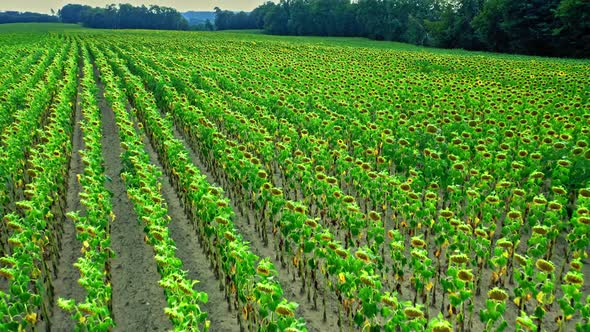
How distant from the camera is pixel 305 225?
6.93 m

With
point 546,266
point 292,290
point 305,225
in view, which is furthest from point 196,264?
point 546,266

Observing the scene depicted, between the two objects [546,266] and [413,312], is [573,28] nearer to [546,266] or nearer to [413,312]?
[546,266]

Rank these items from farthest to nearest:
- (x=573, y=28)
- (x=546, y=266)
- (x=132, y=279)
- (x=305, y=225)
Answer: (x=573, y=28), (x=132, y=279), (x=305, y=225), (x=546, y=266)

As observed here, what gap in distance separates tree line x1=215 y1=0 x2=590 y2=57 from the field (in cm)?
3880

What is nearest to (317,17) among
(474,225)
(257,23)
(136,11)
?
(257,23)

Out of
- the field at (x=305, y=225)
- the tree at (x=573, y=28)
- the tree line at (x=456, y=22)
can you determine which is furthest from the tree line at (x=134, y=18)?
the field at (x=305, y=225)

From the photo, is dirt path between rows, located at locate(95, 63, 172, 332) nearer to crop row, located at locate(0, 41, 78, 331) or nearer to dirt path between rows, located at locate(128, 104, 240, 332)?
dirt path between rows, located at locate(128, 104, 240, 332)

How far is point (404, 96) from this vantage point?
18953 mm

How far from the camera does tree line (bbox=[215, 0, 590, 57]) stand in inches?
1922

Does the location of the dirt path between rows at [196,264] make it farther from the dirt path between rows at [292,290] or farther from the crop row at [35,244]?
the crop row at [35,244]

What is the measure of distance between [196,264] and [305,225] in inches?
93.1

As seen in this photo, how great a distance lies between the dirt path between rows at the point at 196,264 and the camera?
21.9 feet

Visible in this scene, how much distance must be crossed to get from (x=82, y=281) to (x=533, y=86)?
20666mm

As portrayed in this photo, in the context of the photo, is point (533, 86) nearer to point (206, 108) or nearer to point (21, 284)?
point (206, 108)
